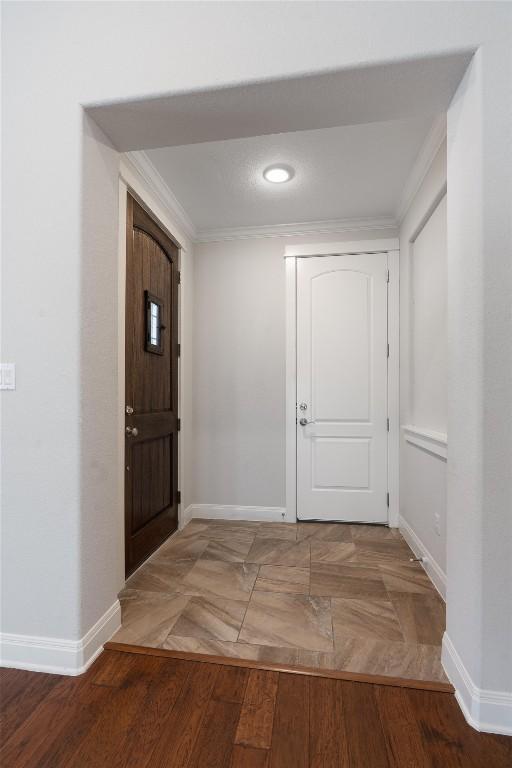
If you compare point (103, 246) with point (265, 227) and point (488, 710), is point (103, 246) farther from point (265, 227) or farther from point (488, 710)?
point (488, 710)

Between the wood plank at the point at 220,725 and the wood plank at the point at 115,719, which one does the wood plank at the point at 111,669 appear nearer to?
the wood plank at the point at 115,719

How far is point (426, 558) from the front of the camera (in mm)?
2281

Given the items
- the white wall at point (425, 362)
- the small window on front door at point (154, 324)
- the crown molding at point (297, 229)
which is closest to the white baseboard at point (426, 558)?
the white wall at point (425, 362)

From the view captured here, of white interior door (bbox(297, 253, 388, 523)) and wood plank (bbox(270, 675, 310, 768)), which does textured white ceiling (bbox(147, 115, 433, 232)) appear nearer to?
white interior door (bbox(297, 253, 388, 523))

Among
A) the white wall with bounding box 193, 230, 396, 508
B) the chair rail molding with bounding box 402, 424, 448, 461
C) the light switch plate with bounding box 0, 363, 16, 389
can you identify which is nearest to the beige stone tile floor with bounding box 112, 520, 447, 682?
the white wall with bounding box 193, 230, 396, 508

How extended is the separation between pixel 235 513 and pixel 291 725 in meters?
2.06

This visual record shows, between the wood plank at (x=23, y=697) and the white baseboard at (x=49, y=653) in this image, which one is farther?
the white baseboard at (x=49, y=653)

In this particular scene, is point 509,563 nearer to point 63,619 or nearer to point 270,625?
point 270,625

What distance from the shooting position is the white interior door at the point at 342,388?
10.0 ft

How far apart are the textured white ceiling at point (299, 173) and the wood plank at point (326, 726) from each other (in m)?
2.59

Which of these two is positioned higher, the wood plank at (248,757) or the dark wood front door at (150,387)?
the dark wood front door at (150,387)

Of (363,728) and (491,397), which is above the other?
(491,397)

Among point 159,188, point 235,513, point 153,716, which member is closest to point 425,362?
point 235,513

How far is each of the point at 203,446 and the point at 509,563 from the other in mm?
2482
